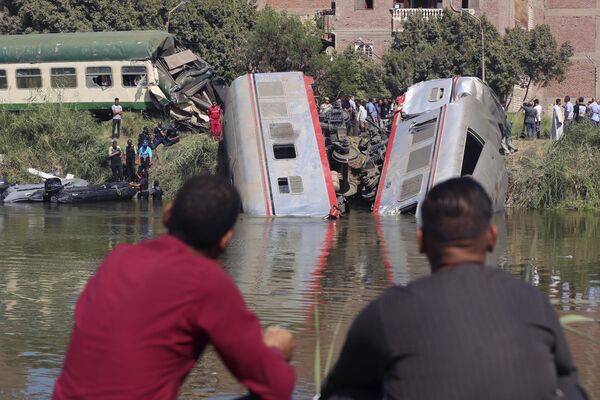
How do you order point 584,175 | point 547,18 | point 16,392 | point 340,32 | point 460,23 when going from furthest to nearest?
point 547,18 → point 340,32 → point 460,23 → point 584,175 → point 16,392

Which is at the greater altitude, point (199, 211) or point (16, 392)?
point (199, 211)

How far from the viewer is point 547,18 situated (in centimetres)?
6894

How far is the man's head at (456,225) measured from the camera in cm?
409

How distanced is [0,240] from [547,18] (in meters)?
52.6

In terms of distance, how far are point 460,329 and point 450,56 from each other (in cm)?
4986

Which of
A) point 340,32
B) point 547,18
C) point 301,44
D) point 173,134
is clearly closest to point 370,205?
point 173,134

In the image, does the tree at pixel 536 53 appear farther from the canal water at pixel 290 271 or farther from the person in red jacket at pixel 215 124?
the canal water at pixel 290 271

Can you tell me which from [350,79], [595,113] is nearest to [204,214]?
[595,113]

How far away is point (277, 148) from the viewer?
93.6 feet

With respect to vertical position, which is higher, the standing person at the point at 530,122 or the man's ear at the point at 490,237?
the standing person at the point at 530,122

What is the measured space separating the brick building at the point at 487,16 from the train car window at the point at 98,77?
22.7 meters

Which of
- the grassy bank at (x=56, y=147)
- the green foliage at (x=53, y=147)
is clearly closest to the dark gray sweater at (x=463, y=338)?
the grassy bank at (x=56, y=147)

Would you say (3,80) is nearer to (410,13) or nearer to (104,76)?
(104,76)

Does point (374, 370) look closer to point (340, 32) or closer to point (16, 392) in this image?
point (16, 392)
